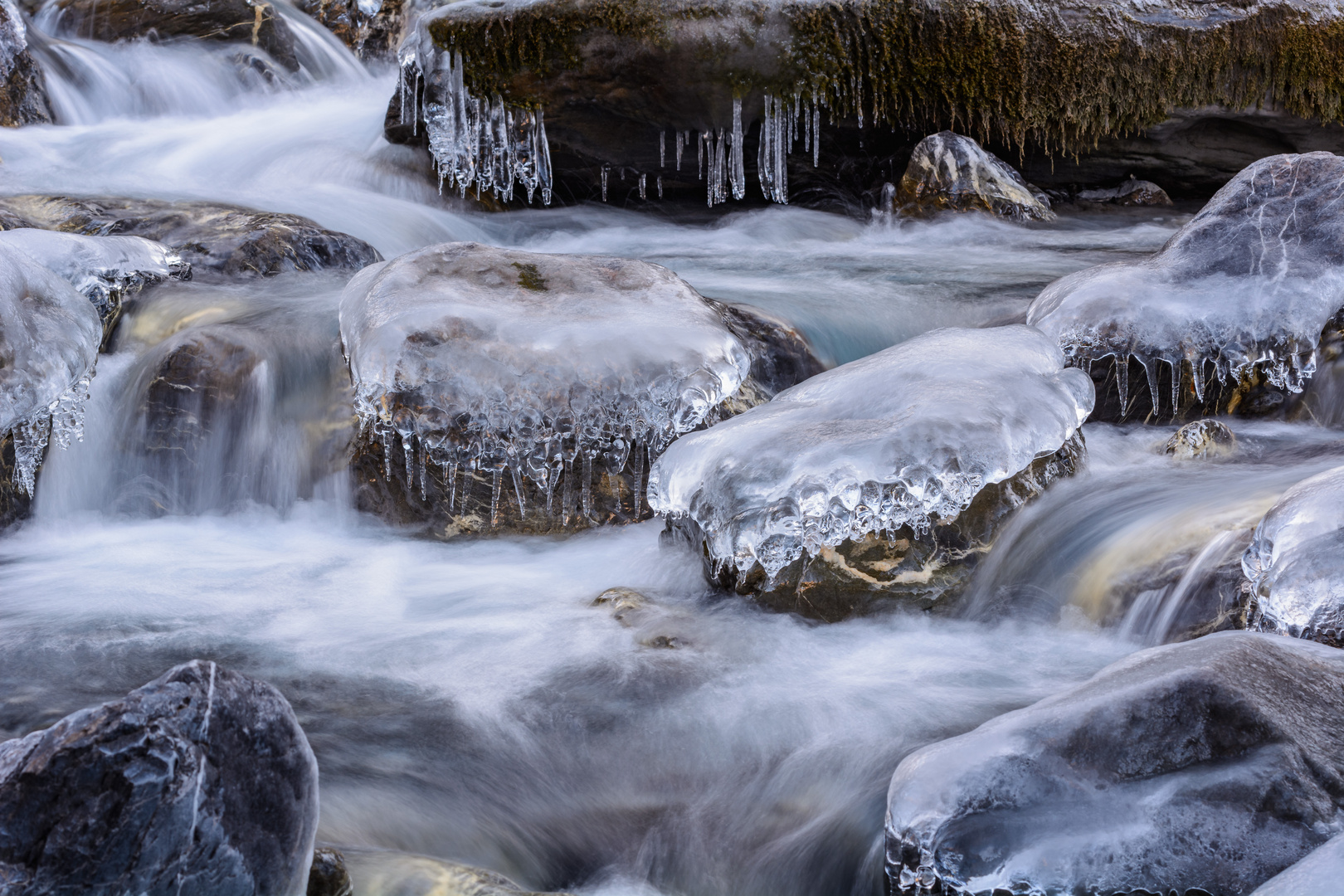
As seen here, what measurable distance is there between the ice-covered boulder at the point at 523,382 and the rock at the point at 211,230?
118 cm

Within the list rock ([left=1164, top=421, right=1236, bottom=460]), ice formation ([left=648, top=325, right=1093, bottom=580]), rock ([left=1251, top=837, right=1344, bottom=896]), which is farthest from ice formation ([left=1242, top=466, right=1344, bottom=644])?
rock ([left=1164, top=421, right=1236, bottom=460])

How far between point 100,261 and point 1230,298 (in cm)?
469

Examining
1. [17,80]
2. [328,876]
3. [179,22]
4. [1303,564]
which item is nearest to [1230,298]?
[1303,564]

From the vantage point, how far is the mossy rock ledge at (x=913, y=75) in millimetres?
6613

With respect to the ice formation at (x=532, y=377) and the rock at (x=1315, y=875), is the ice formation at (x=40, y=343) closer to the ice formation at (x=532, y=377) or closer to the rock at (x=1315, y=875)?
the ice formation at (x=532, y=377)

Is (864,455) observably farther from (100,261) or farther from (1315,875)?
(100,261)

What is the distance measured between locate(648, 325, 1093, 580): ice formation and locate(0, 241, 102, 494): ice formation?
7.05ft

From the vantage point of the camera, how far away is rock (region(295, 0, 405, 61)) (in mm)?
11680

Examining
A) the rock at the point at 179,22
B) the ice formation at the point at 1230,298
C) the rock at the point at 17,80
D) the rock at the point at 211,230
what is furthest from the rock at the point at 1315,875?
the rock at the point at 179,22

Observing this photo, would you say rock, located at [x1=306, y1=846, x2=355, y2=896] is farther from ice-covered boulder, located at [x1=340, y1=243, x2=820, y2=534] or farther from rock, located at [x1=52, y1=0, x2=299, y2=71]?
rock, located at [x1=52, y1=0, x2=299, y2=71]

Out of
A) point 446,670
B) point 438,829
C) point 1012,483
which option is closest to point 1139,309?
point 1012,483

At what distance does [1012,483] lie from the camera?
3.61 m

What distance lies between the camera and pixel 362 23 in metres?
11.8

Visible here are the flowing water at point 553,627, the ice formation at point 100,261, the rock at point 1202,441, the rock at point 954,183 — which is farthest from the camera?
the rock at point 954,183
